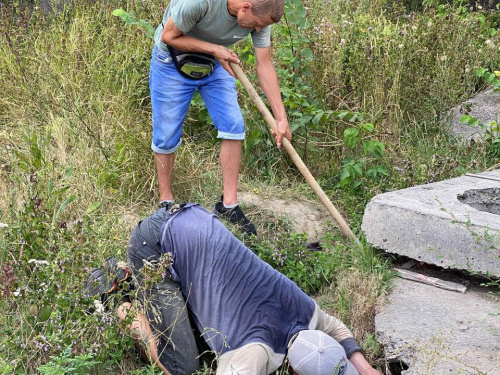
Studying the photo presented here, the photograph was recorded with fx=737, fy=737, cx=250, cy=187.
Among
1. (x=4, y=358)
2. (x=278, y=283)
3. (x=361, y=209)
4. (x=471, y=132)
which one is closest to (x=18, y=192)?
(x=4, y=358)

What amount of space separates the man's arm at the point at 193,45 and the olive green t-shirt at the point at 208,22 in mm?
51

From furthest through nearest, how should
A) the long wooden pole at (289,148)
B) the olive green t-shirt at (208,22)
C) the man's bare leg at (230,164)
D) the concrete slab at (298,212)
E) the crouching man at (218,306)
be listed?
the concrete slab at (298,212) < the man's bare leg at (230,164) < the long wooden pole at (289,148) < the olive green t-shirt at (208,22) < the crouching man at (218,306)

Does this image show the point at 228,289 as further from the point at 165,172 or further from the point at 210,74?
the point at 210,74

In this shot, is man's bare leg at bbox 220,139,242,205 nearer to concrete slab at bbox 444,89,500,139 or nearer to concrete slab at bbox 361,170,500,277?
concrete slab at bbox 361,170,500,277

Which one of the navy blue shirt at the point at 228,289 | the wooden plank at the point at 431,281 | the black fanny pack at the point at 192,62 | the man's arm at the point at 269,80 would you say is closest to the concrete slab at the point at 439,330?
the wooden plank at the point at 431,281

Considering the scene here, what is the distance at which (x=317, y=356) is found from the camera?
318 cm

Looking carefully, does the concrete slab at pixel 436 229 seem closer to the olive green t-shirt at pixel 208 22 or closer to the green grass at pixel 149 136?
the green grass at pixel 149 136

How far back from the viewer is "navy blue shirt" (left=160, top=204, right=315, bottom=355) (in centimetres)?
337

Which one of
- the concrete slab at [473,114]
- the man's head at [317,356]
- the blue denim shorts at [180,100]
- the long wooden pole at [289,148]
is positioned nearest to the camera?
the man's head at [317,356]

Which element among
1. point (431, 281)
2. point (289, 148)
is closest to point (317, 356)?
point (431, 281)

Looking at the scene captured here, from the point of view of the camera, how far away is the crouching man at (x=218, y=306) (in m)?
3.34

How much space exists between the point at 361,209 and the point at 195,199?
3.74 feet

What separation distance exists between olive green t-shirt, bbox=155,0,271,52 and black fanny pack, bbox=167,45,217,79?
0.28 feet

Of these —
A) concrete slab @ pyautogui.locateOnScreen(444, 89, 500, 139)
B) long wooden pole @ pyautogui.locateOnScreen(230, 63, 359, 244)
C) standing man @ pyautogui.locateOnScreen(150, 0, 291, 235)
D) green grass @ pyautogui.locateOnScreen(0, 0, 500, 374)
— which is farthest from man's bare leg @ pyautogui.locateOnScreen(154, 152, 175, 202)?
concrete slab @ pyautogui.locateOnScreen(444, 89, 500, 139)
